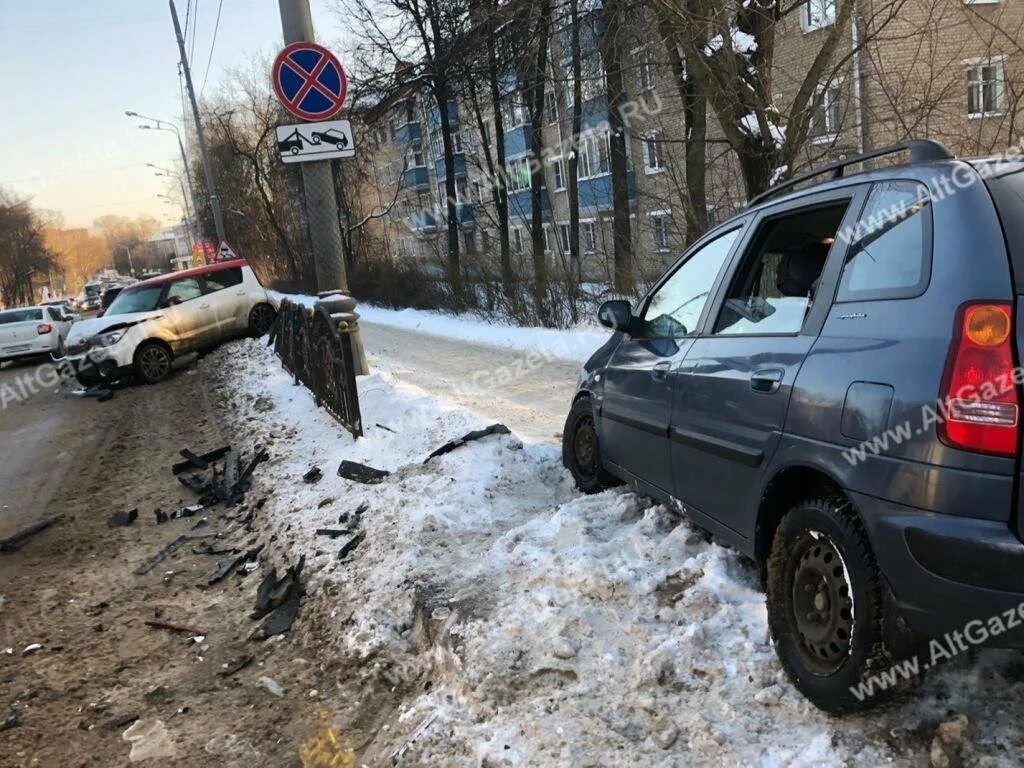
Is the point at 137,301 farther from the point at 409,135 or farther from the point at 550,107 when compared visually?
the point at 409,135

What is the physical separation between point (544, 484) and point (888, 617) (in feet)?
11.0

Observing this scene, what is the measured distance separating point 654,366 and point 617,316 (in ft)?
1.62

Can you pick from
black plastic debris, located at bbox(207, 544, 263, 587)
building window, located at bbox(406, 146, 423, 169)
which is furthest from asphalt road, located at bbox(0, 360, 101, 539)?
building window, located at bbox(406, 146, 423, 169)

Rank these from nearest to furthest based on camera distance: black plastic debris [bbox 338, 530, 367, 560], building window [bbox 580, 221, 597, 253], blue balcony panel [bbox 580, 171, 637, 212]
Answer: black plastic debris [bbox 338, 530, 367, 560], building window [bbox 580, 221, 597, 253], blue balcony panel [bbox 580, 171, 637, 212]

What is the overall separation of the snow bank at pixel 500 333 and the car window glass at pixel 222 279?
38.5 inches

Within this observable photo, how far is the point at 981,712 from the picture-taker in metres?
2.36

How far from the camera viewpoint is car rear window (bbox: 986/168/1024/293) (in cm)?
206

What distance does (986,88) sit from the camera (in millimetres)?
9898

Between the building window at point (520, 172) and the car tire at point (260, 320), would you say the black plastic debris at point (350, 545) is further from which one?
the building window at point (520, 172)

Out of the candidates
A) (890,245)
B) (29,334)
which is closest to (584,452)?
(890,245)

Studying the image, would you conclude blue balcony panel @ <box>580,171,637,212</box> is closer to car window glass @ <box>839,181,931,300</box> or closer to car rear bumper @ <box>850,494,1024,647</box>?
car window glass @ <box>839,181,931,300</box>

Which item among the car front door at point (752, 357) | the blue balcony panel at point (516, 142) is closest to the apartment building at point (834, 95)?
the car front door at point (752, 357)

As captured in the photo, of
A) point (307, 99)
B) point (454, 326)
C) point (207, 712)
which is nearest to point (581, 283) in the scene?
point (454, 326)

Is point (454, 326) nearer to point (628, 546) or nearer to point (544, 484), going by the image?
point (544, 484)
